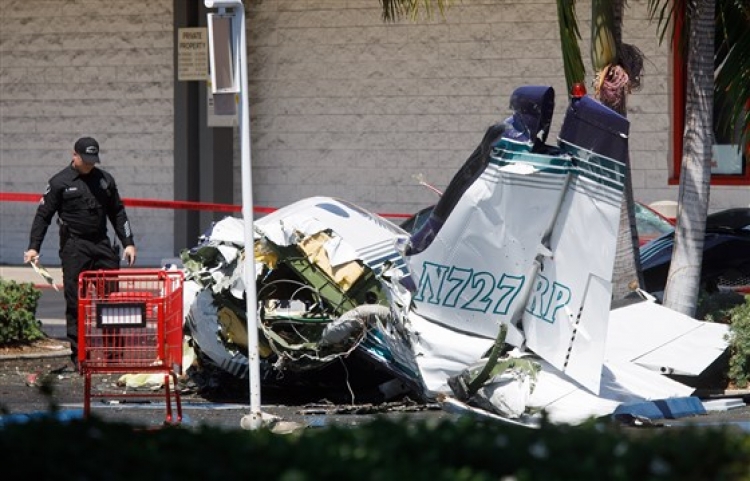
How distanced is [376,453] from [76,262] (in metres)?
7.54

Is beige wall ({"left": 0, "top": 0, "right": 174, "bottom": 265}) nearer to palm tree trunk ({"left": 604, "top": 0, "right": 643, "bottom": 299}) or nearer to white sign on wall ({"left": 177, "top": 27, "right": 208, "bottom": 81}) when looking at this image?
white sign on wall ({"left": 177, "top": 27, "right": 208, "bottom": 81})

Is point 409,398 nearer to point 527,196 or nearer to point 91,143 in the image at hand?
point 527,196

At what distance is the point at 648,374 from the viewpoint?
9438 mm

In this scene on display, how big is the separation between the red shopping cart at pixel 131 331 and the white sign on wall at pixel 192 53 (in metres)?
10.1

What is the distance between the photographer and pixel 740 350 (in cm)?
980

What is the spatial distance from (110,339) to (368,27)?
33.0 feet

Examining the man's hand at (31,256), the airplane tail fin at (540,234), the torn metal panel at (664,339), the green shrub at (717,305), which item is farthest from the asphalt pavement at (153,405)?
the green shrub at (717,305)

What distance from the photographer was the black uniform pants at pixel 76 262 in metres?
11.0

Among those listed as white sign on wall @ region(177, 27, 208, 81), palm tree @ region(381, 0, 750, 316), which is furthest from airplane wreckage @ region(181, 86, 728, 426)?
white sign on wall @ region(177, 27, 208, 81)

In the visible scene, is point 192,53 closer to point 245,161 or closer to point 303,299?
point 303,299

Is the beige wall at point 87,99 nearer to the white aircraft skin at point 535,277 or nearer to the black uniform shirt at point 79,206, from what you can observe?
the black uniform shirt at point 79,206

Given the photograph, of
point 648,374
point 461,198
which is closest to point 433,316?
point 461,198

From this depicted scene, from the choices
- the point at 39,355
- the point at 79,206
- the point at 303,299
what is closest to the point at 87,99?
the point at 39,355

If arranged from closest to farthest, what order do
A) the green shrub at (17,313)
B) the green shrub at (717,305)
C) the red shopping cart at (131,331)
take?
the red shopping cart at (131,331) → the green shrub at (717,305) → the green shrub at (17,313)
